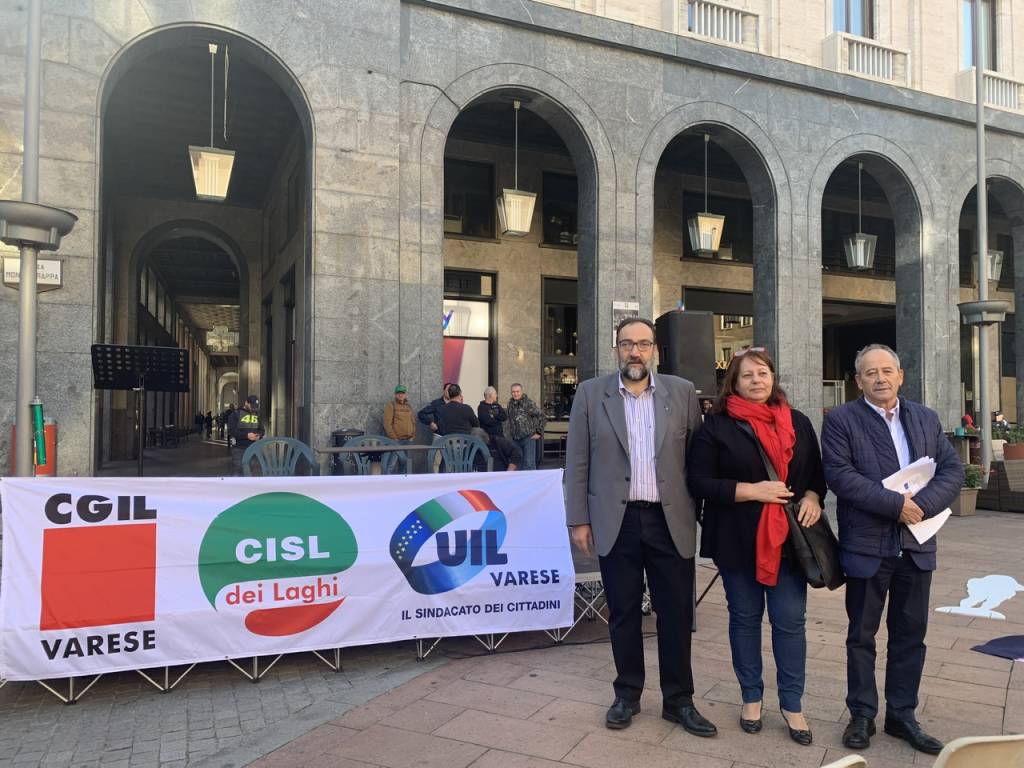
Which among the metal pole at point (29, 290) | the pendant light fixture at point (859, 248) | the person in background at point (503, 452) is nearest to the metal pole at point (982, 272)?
the pendant light fixture at point (859, 248)

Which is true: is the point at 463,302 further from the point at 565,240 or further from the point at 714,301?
the point at 714,301

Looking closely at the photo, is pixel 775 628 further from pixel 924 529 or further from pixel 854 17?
pixel 854 17

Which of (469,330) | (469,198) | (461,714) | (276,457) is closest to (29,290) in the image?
(276,457)

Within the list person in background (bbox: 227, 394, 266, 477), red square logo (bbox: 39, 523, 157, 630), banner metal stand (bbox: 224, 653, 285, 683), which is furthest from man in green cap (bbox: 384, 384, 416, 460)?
red square logo (bbox: 39, 523, 157, 630)

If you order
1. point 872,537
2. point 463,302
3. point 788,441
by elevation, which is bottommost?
point 872,537

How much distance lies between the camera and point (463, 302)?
16828 mm

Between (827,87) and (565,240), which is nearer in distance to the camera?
(827,87)

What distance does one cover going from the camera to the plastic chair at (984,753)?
159 cm

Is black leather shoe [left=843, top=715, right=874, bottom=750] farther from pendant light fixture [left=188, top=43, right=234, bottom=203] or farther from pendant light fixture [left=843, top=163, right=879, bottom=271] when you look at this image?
pendant light fixture [left=843, top=163, right=879, bottom=271]

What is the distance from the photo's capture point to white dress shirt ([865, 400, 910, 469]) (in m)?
3.82

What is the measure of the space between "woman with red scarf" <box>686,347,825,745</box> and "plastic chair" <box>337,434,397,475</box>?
6181 mm

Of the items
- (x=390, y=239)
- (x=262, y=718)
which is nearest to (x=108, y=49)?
(x=390, y=239)

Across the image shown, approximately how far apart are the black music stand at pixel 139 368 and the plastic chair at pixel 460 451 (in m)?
3.33

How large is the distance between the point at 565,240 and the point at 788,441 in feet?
47.8
